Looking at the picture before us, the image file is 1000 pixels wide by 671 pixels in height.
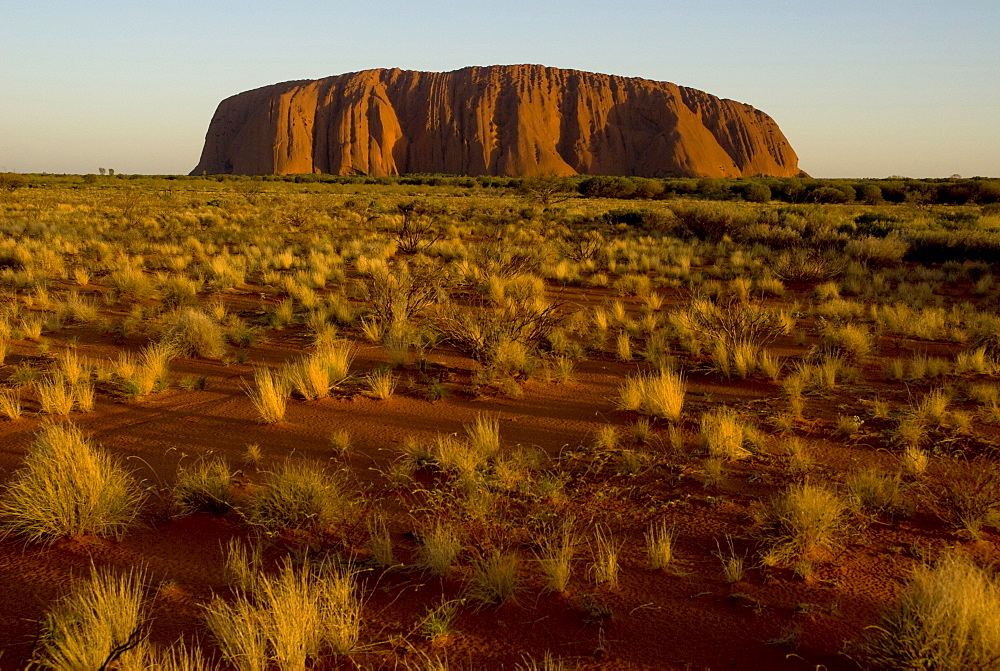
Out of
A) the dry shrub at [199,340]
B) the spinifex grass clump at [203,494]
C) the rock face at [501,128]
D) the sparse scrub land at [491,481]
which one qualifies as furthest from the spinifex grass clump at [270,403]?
the rock face at [501,128]

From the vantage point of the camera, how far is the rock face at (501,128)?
354 feet

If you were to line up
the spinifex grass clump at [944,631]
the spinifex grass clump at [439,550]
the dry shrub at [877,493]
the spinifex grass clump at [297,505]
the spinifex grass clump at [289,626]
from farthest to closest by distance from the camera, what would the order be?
the dry shrub at [877,493] → the spinifex grass clump at [297,505] → the spinifex grass clump at [439,550] → the spinifex grass clump at [289,626] → the spinifex grass clump at [944,631]

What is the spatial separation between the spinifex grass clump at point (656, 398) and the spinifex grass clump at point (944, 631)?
324 centimetres

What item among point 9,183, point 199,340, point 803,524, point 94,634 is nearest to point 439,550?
point 94,634

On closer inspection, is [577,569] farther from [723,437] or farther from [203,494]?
[203,494]

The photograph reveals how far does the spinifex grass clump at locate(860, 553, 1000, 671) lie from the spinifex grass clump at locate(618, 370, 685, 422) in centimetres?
324

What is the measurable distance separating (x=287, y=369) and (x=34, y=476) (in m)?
3.26

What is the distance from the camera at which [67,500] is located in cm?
398

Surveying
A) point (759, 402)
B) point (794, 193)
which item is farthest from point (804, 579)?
point (794, 193)

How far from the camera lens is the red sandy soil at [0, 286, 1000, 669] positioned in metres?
3.01

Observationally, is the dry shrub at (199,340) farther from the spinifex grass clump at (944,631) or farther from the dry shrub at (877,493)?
the spinifex grass clump at (944,631)

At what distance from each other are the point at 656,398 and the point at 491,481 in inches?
88.5

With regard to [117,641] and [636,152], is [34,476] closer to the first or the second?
[117,641]

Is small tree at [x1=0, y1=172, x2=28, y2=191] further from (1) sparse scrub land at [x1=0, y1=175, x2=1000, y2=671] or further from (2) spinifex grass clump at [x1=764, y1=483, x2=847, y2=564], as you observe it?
(2) spinifex grass clump at [x1=764, y1=483, x2=847, y2=564]
